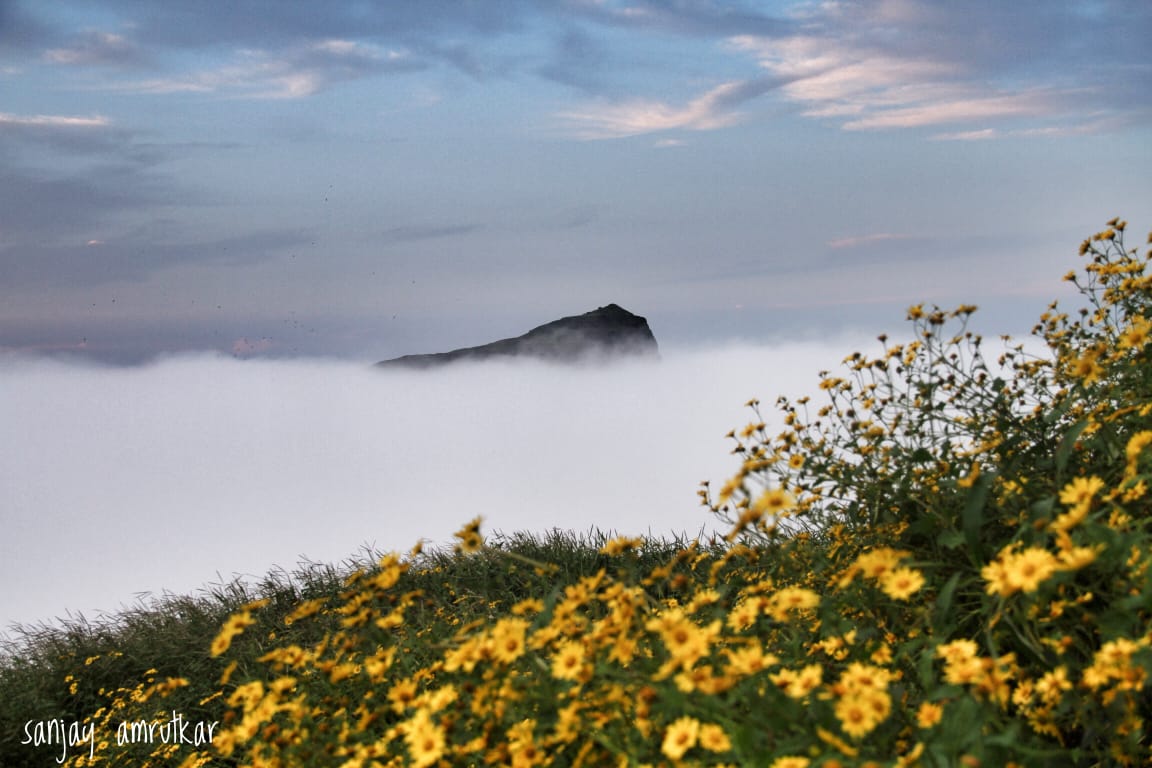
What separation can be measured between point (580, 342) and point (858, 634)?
52.0 feet

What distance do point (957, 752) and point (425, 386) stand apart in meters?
16.9

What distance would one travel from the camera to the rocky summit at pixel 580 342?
727 inches

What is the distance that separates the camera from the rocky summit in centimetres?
1845

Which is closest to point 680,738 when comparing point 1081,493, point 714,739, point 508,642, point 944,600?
point 714,739

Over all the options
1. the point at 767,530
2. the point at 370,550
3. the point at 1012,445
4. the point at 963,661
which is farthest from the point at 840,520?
the point at 370,550

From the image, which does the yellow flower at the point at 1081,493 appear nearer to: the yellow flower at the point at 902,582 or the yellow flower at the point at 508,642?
the yellow flower at the point at 902,582

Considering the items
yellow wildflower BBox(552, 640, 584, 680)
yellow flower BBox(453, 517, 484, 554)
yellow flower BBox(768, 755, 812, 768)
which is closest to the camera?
yellow flower BBox(768, 755, 812, 768)

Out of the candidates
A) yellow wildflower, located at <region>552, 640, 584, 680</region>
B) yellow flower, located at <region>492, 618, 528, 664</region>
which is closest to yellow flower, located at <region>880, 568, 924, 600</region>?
yellow wildflower, located at <region>552, 640, 584, 680</region>

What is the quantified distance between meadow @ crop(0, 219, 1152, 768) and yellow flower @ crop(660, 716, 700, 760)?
14 mm

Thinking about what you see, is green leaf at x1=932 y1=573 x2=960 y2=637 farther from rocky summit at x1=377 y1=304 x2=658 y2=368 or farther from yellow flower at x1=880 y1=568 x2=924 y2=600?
rocky summit at x1=377 y1=304 x2=658 y2=368

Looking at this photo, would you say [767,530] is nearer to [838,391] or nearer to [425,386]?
[838,391]

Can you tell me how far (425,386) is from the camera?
18547mm

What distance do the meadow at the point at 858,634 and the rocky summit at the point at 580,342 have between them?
44.1 ft

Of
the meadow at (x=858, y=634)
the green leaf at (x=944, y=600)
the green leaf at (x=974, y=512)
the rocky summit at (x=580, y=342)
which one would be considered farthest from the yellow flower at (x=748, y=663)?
the rocky summit at (x=580, y=342)
